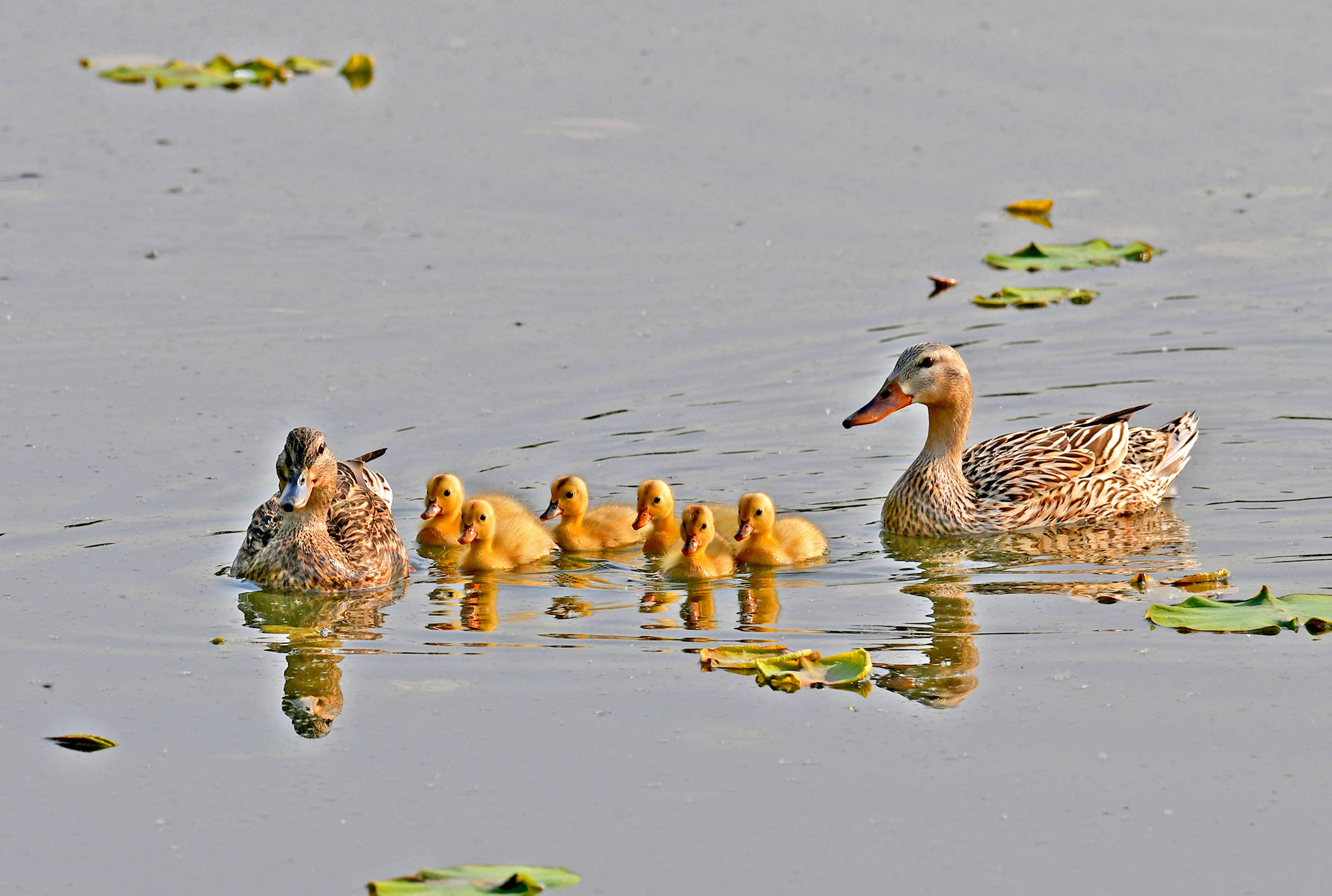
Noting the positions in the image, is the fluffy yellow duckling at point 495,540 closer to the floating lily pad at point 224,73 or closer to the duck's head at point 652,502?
the duck's head at point 652,502

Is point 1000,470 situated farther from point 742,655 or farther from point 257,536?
point 257,536

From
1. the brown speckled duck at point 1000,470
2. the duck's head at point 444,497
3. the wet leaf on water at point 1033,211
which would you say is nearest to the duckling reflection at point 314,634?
the duck's head at point 444,497

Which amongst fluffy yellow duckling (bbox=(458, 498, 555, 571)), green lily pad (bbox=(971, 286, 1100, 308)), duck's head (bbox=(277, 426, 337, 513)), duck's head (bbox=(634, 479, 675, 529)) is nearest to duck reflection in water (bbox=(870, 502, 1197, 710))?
duck's head (bbox=(634, 479, 675, 529))

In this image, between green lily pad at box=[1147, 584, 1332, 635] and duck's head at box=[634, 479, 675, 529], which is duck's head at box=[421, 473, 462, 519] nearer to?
duck's head at box=[634, 479, 675, 529]

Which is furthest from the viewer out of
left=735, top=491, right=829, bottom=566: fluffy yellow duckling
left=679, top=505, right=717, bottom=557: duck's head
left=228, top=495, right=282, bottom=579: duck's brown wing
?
left=735, top=491, right=829, bottom=566: fluffy yellow duckling

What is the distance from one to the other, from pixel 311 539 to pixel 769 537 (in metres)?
2.05

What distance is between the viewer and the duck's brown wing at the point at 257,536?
9.05 metres

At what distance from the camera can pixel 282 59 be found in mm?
17719

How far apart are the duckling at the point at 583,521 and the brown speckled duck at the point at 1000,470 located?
1.28 m

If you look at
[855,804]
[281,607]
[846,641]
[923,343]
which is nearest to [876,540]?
[923,343]

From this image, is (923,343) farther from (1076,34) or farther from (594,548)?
(1076,34)

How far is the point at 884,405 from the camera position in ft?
33.5

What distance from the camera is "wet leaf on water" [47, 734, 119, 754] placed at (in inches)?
272

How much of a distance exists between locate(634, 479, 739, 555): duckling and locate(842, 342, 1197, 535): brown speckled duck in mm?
948
